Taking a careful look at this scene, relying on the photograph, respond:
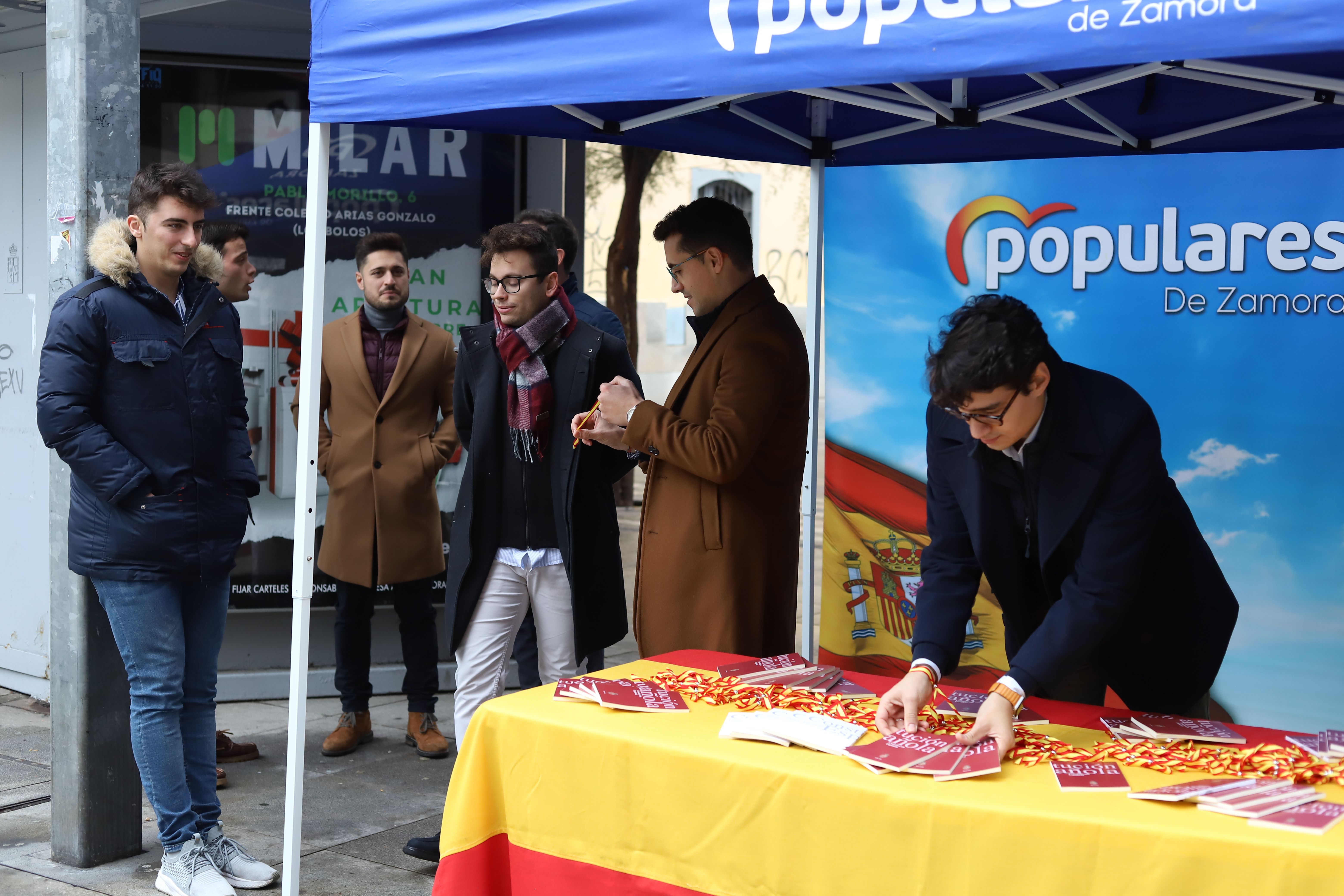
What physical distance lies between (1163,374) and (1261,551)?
648 millimetres

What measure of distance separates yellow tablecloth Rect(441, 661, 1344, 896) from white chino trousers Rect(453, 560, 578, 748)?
2.81ft

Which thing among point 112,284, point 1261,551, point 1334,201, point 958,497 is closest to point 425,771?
point 112,284

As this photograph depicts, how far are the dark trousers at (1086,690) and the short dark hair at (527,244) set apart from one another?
1.68m

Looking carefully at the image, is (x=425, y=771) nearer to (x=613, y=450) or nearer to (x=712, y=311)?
(x=613, y=450)

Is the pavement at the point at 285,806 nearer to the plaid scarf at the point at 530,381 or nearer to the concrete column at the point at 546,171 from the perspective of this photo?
the plaid scarf at the point at 530,381

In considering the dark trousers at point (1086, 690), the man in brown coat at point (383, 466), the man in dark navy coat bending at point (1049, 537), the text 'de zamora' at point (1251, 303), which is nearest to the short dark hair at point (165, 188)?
the man in brown coat at point (383, 466)

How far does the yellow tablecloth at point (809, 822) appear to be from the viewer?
181 centimetres

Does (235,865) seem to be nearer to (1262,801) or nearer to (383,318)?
(383,318)

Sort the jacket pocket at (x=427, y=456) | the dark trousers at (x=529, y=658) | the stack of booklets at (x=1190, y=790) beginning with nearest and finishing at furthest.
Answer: the stack of booklets at (x=1190, y=790) → the dark trousers at (x=529, y=658) → the jacket pocket at (x=427, y=456)

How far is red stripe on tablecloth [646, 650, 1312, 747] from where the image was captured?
234 centimetres

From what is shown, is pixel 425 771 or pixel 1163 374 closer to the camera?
pixel 1163 374

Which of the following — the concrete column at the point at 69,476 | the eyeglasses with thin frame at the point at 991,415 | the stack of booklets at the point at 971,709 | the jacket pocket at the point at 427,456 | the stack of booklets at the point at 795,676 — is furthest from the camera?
the jacket pocket at the point at 427,456

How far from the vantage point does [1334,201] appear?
3.91 metres

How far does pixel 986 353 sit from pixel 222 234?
306 centimetres
